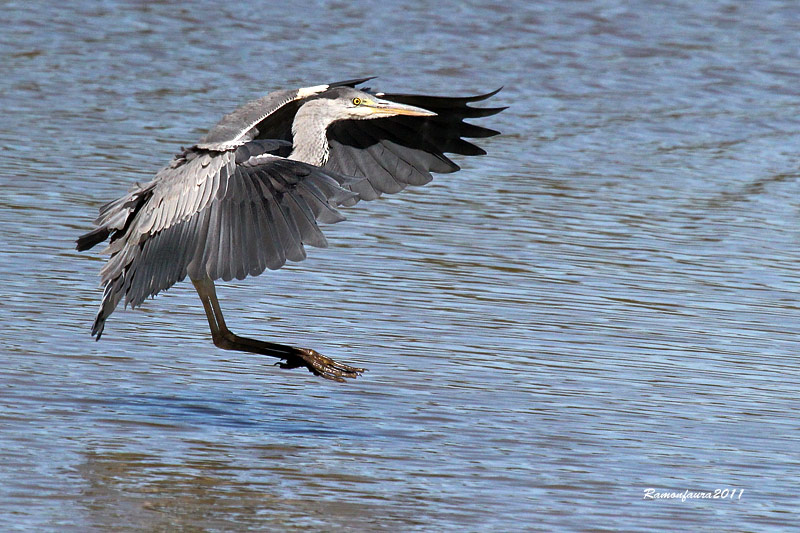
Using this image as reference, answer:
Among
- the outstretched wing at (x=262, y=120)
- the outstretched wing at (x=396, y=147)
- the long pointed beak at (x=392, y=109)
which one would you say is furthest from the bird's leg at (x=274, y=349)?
the long pointed beak at (x=392, y=109)

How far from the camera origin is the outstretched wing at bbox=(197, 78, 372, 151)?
6484 mm

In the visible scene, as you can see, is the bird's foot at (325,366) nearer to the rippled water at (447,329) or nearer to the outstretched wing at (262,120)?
the rippled water at (447,329)

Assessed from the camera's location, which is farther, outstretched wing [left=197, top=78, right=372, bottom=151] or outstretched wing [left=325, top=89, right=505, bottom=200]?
outstretched wing [left=325, top=89, right=505, bottom=200]

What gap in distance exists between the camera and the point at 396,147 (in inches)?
288

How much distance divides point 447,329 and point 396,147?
105 centimetres

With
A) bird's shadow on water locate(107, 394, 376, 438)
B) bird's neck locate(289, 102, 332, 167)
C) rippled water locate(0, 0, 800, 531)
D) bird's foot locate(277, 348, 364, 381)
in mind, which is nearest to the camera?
rippled water locate(0, 0, 800, 531)

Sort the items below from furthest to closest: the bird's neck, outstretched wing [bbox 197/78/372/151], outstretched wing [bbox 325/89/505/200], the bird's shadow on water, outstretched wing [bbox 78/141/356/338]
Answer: outstretched wing [bbox 325/89/505/200] < the bird's neck < outstretched wing [bbox 197/78/372/151] < the bird's shadow on water < outstretched wing [bbox 78/141/356/338]

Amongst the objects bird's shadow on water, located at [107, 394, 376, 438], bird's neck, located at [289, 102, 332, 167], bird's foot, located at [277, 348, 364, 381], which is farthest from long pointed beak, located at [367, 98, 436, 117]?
bird's shadow on water, located at [107, 394, 376, 438]

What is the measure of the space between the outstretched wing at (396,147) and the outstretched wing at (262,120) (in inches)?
11.4

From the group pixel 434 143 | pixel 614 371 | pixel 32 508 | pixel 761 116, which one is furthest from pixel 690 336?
pixel 761 116

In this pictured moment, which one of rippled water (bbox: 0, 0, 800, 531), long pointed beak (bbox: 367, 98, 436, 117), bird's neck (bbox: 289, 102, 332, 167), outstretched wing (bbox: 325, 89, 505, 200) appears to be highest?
long pointed beak (bbox: 367, 98, 436, 117)

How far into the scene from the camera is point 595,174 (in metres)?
11.6

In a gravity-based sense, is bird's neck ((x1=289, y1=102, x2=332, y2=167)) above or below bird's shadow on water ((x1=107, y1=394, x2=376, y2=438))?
above

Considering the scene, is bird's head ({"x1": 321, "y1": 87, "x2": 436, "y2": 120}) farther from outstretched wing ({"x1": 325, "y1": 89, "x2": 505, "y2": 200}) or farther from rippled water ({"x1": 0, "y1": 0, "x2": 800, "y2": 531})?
rippled water ({"x1": 0, "y1": 0, "x2": 800, "y2": 531})
